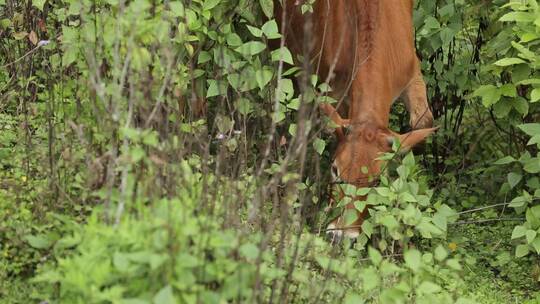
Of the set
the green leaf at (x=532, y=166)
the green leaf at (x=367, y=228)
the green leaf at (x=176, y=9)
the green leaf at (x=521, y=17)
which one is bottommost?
the green leaf at (x=367, y=228)

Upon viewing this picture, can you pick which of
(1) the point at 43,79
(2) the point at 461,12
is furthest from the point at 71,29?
(2) the point at 461,12

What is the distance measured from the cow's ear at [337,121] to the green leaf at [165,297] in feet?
10.1

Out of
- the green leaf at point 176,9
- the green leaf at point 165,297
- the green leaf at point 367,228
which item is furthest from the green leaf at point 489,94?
the green leaf at point 165,297

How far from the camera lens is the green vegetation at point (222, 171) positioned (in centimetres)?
339

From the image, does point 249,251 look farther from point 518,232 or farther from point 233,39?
point 518,232

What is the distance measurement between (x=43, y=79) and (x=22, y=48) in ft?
1.30

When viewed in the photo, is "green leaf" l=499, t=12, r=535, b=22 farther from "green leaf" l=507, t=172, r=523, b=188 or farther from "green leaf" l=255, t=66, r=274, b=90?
"green leaf" l=255, t=66, r=274, b=90

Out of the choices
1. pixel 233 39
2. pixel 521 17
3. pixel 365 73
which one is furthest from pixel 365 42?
pixel 521 17

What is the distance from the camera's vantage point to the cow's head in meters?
5.78

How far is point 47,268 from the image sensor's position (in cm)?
376

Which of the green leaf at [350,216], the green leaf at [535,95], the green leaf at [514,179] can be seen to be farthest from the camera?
the green leaf at [514,179]

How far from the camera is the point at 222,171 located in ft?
14.7

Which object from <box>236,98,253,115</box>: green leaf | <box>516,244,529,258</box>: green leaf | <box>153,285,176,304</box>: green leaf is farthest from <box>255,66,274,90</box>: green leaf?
<box>153,285,176,304</box>: green leaf

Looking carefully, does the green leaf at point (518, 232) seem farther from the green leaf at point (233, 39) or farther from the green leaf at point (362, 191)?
the green leaf at point (233, 39)
